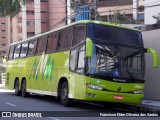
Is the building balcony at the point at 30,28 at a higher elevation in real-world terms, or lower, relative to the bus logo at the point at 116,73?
higher

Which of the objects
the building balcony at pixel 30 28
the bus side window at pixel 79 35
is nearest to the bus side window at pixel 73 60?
the bus side window at pixel 79 35

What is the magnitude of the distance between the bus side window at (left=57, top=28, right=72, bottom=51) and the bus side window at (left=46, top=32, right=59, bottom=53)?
0.54 m

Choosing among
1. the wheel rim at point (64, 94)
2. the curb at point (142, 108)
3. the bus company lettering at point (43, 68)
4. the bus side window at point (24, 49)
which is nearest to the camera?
the curb at point (142, 108)

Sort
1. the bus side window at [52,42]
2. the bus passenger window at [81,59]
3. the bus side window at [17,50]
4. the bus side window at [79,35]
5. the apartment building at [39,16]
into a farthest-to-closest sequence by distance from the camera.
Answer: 1. the apartment building at [39,16]
2. the bus side window at [17,50]
3. the bus side window at [52,42]
4. the bus side window at [79,35]
5. the bus passenger window at [81,59]

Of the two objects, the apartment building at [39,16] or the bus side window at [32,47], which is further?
the apartment building at [39,16]

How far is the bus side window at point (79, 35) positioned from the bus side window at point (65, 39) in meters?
0.52

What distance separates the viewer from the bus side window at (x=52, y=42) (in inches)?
754

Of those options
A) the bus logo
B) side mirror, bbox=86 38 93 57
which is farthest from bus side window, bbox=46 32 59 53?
the bus logo

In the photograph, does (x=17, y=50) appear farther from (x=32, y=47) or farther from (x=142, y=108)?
(x=142, y=108)

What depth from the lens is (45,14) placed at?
9275cm

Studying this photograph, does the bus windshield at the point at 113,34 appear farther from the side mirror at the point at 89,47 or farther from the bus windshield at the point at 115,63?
the side mirror at the point at 89,47

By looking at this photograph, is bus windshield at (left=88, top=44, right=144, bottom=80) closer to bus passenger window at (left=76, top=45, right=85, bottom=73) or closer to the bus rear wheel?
bus passenger window at (left=76, top=45, right=85, bottom=73)

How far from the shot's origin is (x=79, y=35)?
16266mm

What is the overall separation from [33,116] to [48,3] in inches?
3172
